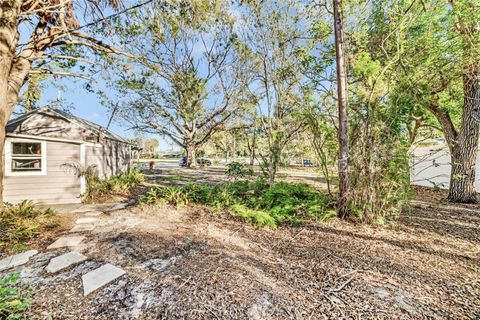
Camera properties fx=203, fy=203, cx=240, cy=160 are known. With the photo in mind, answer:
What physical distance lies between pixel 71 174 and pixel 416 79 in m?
9.30

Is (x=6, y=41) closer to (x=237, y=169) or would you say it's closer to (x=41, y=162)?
(x=41, y=162)

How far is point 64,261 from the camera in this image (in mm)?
2605

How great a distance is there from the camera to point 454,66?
491 cm

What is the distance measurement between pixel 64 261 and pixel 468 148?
9565mm

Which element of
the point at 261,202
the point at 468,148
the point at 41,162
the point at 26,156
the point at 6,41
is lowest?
the point at 261,202

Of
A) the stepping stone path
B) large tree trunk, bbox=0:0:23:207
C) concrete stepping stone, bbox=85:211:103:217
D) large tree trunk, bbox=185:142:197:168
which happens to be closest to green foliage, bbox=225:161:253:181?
concrete stepping stone, bbox=85:211:103:217

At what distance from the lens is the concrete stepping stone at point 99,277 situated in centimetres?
209

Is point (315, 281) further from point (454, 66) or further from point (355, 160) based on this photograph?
point (454, 66)

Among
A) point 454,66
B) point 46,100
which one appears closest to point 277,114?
point 454,66

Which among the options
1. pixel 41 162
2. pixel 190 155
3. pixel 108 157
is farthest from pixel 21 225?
pixel 190 155

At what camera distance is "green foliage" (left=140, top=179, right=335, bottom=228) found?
13.4ft

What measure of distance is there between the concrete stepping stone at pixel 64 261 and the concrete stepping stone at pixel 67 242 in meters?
0.39

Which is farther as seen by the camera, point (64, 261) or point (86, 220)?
point (86, 220)

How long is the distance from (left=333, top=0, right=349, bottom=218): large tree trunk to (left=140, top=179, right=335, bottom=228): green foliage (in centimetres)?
35
